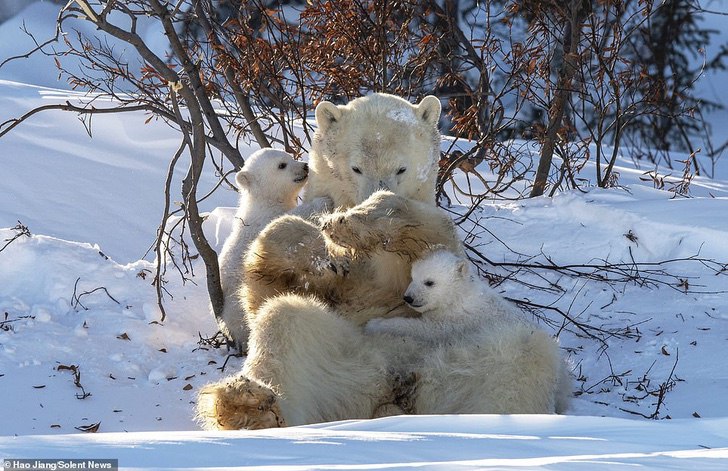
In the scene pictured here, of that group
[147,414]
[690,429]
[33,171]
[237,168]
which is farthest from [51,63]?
[690,429]

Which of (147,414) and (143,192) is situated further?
(143,192)

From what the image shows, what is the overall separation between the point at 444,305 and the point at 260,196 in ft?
5.39

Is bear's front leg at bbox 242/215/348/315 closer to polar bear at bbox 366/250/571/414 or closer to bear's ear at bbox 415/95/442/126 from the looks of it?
polar bear at bbox 366/250/571/414

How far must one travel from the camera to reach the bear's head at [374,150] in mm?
3791

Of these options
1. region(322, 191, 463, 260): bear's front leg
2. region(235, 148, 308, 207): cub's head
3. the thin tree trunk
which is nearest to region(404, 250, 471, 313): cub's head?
region(322, 191, 463, 260): bear's front leg

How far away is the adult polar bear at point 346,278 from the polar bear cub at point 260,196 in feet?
1.84

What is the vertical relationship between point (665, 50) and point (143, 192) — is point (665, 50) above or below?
above

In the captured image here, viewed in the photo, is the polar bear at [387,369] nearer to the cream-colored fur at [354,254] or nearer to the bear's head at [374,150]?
the cream-colored fur at [354,254]

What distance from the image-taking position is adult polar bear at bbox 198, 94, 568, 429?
114 inches

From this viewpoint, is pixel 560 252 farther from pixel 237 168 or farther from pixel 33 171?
pixel 33 171

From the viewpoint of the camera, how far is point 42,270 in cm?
464

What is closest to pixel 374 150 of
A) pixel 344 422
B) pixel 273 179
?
pixel 273 179

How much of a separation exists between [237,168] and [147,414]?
7.58ft

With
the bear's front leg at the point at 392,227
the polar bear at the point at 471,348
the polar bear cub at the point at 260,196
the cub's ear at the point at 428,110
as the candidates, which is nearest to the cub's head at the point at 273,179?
the polar bear cub at the point at 260,196
